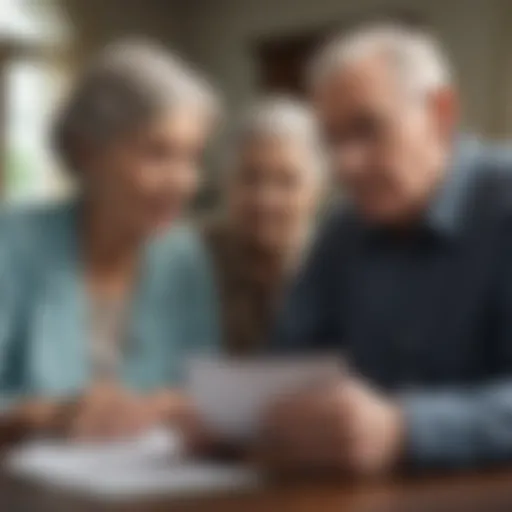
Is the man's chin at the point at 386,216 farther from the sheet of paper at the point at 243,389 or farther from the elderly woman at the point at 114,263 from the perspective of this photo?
the sheet of paper at the point at 243,389

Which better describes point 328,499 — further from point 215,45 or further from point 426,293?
point 215,45

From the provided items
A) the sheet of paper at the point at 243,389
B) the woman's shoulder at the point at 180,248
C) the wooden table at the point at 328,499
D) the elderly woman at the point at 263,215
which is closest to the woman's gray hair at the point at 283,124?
the elderly woman at the point at 263,215

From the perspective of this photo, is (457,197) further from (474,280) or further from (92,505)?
(92,505)

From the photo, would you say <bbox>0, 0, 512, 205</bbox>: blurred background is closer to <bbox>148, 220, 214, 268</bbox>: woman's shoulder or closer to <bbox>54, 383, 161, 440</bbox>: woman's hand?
<bbox>148, 220, 214, 268</bbox>: woman's shoulder

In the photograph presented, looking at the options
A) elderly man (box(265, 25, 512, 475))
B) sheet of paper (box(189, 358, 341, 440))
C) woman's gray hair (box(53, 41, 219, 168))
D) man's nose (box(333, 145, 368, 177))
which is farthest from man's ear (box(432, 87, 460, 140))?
sheet of paper (box(189, 358, 341, 440))

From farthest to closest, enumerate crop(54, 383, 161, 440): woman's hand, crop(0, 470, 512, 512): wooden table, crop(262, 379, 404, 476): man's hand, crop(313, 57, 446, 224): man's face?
crop(313, 57, 446, 224): man's face, crop(54, 383, 161, 440): woman's hand, crop(262, 379, 404, 476): man's hand, crop(0, 470, 512, 512): wooden table

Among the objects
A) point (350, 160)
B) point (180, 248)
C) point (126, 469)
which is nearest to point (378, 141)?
point (350, 160)

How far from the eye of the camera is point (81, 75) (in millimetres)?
1445

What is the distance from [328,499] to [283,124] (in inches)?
24.2

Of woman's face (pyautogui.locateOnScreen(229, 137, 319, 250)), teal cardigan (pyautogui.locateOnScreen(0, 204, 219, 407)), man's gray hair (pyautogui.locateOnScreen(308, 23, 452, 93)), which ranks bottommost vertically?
teal cardigan (pyautogui.locateOnScreen(0, 204, 219, 407))

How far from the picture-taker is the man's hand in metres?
1.11

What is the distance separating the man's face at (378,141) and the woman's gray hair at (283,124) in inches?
0.6

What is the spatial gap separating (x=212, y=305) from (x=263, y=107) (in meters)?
0.23

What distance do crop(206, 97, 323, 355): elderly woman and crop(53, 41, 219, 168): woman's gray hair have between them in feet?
0.22
